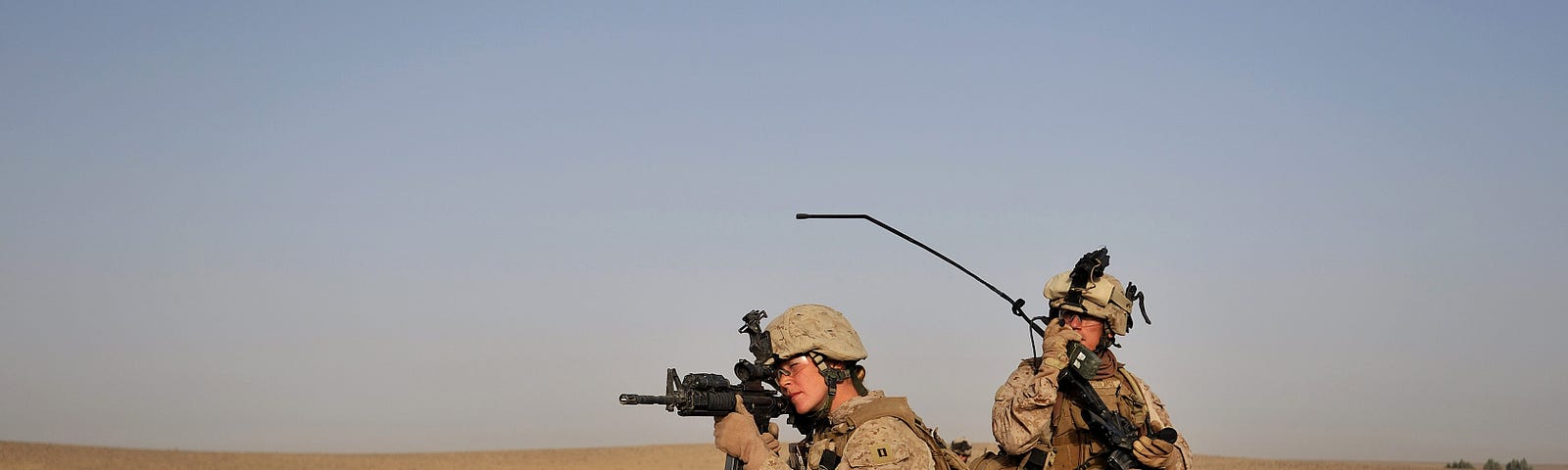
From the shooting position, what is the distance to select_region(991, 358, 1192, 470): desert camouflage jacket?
37.8ft

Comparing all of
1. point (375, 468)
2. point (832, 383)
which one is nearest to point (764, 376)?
point (832, 383)

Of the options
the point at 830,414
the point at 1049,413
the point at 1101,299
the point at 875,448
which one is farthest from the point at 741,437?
the point at 1101,299

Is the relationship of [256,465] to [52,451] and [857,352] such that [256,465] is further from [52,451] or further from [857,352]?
[857,352]

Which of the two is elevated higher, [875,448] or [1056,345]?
[1056,345]

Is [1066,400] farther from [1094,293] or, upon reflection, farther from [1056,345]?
[1094,293]

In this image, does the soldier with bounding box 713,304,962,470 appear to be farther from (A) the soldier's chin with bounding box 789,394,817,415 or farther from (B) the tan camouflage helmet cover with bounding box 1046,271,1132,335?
(B) the tan camouflage helmet cover with bounding box 1046,271,1132,335

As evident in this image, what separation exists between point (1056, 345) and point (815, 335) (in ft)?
10.4

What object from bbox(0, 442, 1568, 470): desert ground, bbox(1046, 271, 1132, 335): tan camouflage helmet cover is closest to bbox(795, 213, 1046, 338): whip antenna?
bbox(1046, 271, 1132, 335): tan camouflage helmet cover

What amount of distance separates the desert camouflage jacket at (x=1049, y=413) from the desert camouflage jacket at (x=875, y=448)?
9.77 feet

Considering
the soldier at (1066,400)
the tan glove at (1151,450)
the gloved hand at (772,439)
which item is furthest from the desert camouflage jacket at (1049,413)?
the gloved hand at (772,439)

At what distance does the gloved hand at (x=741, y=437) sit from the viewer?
8.98m

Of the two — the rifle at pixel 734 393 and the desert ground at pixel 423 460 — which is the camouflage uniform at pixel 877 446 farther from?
the desert ground at pixel 423 460

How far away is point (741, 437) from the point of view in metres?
9.10

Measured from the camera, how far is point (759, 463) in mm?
8844
